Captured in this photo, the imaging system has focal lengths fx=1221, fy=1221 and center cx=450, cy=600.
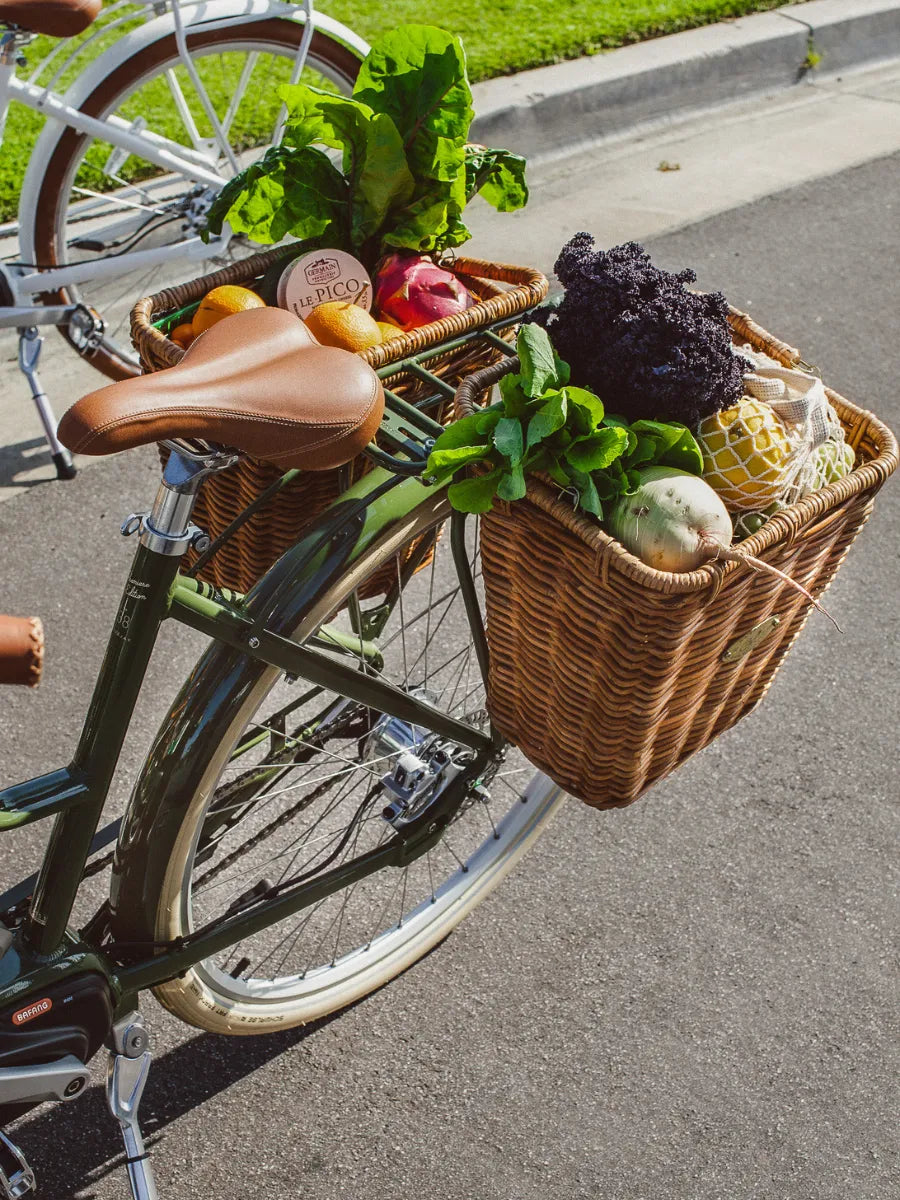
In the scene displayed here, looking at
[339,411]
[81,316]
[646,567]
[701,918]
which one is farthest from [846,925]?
[81,316]

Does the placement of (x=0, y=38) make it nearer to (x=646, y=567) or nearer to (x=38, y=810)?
(x=38, y=810)

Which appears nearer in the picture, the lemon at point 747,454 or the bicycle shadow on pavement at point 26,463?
the lemon at point 747,454

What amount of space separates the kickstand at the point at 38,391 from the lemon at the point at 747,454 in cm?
218

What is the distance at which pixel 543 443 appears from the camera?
1.47 metres

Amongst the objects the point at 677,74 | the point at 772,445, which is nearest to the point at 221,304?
the point at 772,445

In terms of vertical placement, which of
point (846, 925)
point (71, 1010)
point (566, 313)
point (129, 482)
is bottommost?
point (129, 482)

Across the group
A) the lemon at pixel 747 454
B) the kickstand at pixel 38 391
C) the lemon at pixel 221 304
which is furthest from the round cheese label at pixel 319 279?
the kickstand at pixel 38 391

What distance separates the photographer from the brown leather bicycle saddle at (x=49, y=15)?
2.81 m

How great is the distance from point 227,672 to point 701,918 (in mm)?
1255

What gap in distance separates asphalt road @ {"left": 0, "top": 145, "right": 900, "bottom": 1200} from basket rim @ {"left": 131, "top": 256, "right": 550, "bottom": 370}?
1.18 m

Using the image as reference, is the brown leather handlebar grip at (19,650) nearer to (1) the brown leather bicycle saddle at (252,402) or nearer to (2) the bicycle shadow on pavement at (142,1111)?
(1) the brown leather bicycle saddle at (252,402)

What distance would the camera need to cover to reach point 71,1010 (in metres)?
1.69

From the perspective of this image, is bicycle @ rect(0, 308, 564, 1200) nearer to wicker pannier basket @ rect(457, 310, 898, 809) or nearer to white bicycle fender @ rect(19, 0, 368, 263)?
wicker pannier basket @ rect(457, 310, 898, 809)

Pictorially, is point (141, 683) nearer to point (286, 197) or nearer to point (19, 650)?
point (19, 650)
